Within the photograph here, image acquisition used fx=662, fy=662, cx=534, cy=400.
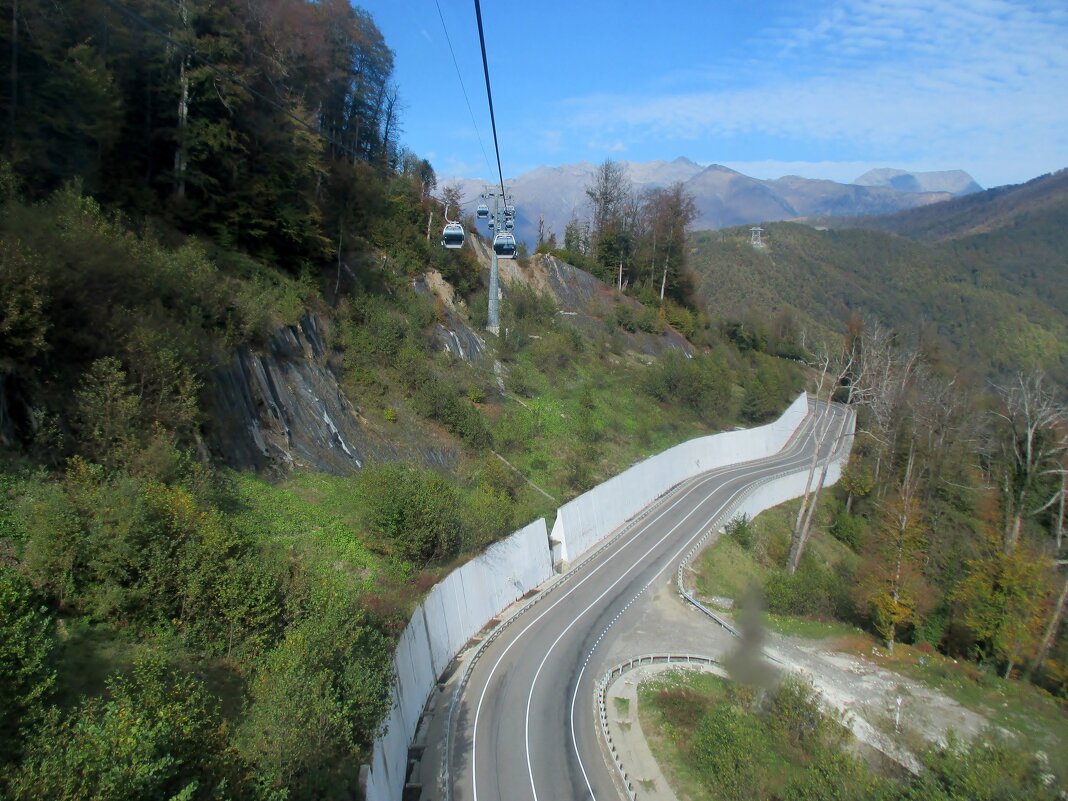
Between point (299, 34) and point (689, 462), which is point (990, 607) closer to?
point (689, 462)

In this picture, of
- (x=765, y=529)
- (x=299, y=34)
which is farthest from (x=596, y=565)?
(x=299, y=34)

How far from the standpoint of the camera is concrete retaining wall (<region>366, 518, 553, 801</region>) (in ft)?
38.3

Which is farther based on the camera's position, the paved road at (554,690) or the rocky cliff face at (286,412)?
the rocky cliff face at (286,412)

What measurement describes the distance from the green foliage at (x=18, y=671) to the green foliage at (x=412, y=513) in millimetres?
9640

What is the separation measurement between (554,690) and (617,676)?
7.29 ft

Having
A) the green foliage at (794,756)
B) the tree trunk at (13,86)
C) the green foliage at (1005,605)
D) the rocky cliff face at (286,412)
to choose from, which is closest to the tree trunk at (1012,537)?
the green foliage at (1005,605)

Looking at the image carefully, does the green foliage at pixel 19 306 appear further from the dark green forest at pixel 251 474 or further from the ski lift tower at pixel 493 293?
the ski lift tower at pixel 493 293

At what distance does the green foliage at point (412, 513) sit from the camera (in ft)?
55.2

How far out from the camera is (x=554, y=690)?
16.9 m

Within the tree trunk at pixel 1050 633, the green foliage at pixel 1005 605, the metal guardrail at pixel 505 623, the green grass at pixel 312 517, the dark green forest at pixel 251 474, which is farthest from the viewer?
the green foliage at pixel 1005 605

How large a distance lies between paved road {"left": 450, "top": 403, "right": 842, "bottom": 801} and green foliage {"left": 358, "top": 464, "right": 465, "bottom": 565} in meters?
3.34

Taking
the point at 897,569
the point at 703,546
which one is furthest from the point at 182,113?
the point at 897,569

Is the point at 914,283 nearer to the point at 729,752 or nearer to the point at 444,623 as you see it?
the point at 729,752

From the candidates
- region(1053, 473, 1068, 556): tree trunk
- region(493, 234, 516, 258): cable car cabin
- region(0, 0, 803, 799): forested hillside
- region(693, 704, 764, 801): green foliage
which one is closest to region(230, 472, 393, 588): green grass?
region(0, 0, 803, 799): forested hillside
